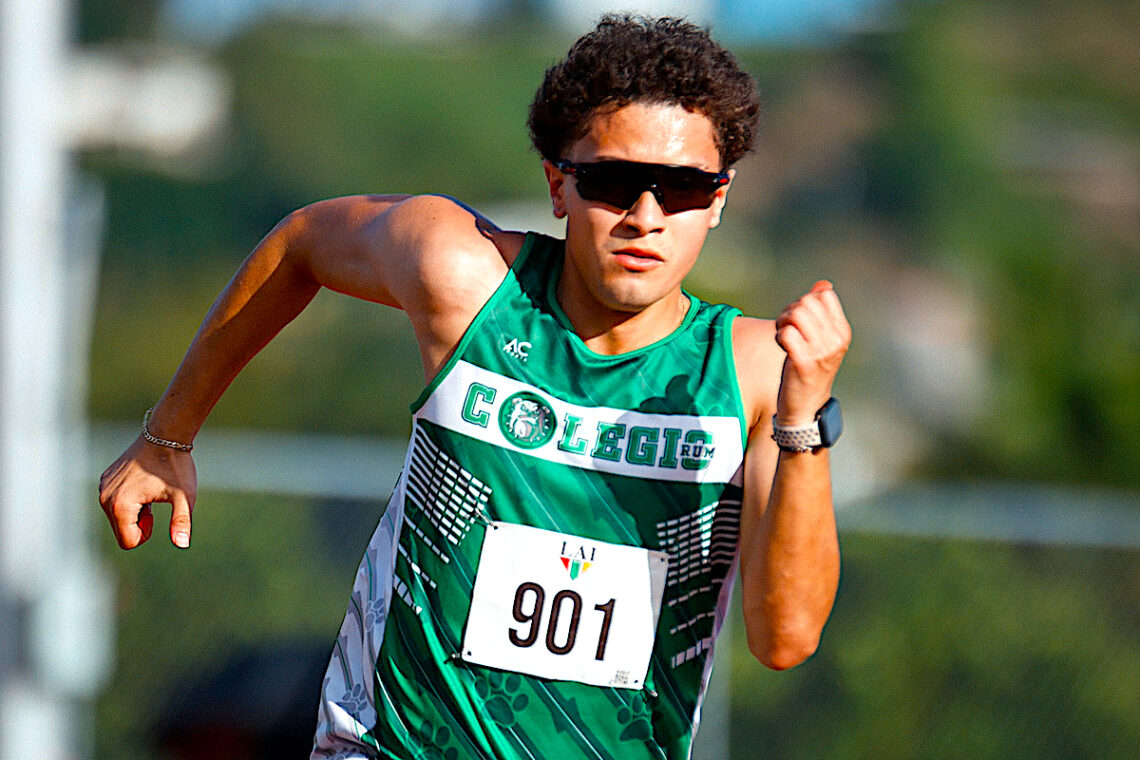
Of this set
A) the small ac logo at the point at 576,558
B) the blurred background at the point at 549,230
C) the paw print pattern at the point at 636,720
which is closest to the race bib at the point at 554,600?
the small ac logo at the point at 576,558

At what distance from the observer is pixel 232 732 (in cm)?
650

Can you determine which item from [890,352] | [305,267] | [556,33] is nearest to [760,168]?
[556,33]

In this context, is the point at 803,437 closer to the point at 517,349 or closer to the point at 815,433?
the point at 815,433

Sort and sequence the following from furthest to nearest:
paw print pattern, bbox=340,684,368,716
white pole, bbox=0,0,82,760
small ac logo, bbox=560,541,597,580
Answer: white pole, bbox=0,0,82,760 → paw print pattern, bbox=340,684,368,716 → small ac logo, bbox=560,541,597,580

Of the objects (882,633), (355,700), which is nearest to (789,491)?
(355,700)

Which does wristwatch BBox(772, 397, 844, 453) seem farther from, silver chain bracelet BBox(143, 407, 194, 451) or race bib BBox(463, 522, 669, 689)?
silver chain bracelet BBox(143, 407, 194, 451)

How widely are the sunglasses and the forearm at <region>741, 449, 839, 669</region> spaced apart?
0.56 m

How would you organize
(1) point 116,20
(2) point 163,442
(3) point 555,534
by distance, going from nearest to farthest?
(3) point 555,534, (2) point 163,442, (1) point 116,20

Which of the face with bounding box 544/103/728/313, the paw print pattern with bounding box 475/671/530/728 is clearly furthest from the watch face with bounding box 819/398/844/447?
the paw print pattern with bounding box 475/671/530/728

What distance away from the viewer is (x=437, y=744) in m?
2.88

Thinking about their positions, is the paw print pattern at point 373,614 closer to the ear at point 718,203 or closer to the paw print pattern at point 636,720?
the paw print pattern at point 636,720

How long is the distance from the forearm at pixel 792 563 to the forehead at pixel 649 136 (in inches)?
25.2

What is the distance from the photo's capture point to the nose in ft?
8.96

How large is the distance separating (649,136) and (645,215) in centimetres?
16
